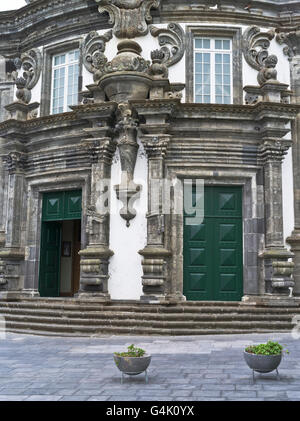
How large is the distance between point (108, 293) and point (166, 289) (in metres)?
1.59

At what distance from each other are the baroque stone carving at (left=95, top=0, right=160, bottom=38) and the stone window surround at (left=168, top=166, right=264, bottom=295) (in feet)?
14.1

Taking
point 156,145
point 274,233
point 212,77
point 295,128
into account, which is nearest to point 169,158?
point 156,145

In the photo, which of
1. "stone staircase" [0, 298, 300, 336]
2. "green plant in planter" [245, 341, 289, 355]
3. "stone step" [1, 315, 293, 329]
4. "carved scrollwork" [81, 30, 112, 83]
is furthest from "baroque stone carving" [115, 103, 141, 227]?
"green plant in planter" [245, 341, 289, 355]

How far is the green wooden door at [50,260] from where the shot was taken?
15.1m

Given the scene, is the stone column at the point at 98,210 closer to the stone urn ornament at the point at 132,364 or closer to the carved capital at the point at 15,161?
the carved capital at the point at 15,161

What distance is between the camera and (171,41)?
14.2m

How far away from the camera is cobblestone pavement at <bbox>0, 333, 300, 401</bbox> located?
244 inches

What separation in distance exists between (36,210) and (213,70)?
6961mm

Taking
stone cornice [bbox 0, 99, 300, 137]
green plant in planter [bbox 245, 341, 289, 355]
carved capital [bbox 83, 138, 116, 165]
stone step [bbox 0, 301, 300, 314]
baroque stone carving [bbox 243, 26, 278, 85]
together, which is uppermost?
baroque stone carving [bbox 243, 26, 278, 85]

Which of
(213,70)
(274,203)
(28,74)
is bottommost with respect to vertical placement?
(274,203)

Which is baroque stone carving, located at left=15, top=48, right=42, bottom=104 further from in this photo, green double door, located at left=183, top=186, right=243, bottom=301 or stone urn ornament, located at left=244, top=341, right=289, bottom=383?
stone urn ornament, located at left=244, top=341, right=289, bottom=383

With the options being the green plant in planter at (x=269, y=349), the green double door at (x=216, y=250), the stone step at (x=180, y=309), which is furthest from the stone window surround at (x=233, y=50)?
the green plant in planter at (x=269, y=349)

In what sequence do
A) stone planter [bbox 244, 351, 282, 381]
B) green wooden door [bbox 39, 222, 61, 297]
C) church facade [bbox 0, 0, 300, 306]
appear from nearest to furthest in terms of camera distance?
stone planter [bbox 244, 351, 282, 381], church facade [bbox 0, 0, 300, 306], green wooden door [bbox 39, 222, 61, 297]

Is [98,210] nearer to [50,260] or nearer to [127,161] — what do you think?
[127,161]
